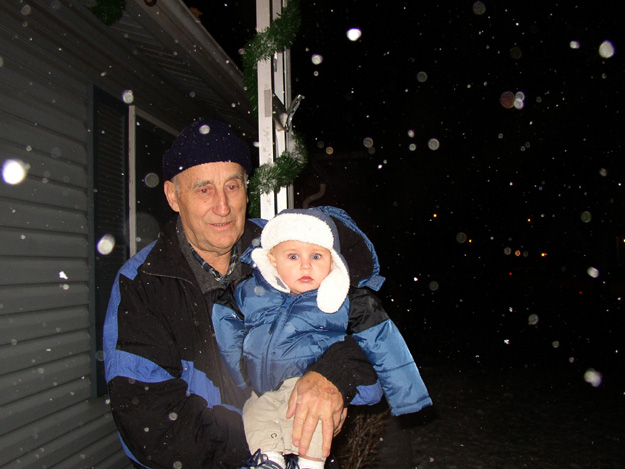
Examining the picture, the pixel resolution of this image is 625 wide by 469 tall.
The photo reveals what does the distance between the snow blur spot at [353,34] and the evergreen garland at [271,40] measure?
29.9ft

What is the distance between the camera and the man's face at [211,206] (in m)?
2.21

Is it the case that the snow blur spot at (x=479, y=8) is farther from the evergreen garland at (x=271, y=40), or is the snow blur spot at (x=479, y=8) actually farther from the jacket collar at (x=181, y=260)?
the jacket collar at (x=181, y=260)

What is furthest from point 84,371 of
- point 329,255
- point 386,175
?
point 386,175

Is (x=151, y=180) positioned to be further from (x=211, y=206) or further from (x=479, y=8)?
(x=479, y=8)

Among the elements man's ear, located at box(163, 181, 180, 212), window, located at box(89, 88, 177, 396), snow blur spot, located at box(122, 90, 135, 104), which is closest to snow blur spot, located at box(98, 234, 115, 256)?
window, located at box(89, 88, 177, 396)

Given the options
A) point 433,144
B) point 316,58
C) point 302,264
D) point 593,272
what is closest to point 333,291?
point 302,264

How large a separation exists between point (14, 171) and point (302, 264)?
98.8 inches

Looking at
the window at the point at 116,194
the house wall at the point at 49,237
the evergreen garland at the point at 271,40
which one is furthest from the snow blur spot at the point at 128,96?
the evergreen garland at the point at 271,40

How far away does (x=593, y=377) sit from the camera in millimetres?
8414

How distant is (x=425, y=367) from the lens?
9.44m

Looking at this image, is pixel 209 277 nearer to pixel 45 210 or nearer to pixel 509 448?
pixel 45 210

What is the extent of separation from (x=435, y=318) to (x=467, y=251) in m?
24.4

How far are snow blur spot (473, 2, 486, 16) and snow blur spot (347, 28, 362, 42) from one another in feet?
9.97

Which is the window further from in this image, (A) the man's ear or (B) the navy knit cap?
(B) the navy knit cap
